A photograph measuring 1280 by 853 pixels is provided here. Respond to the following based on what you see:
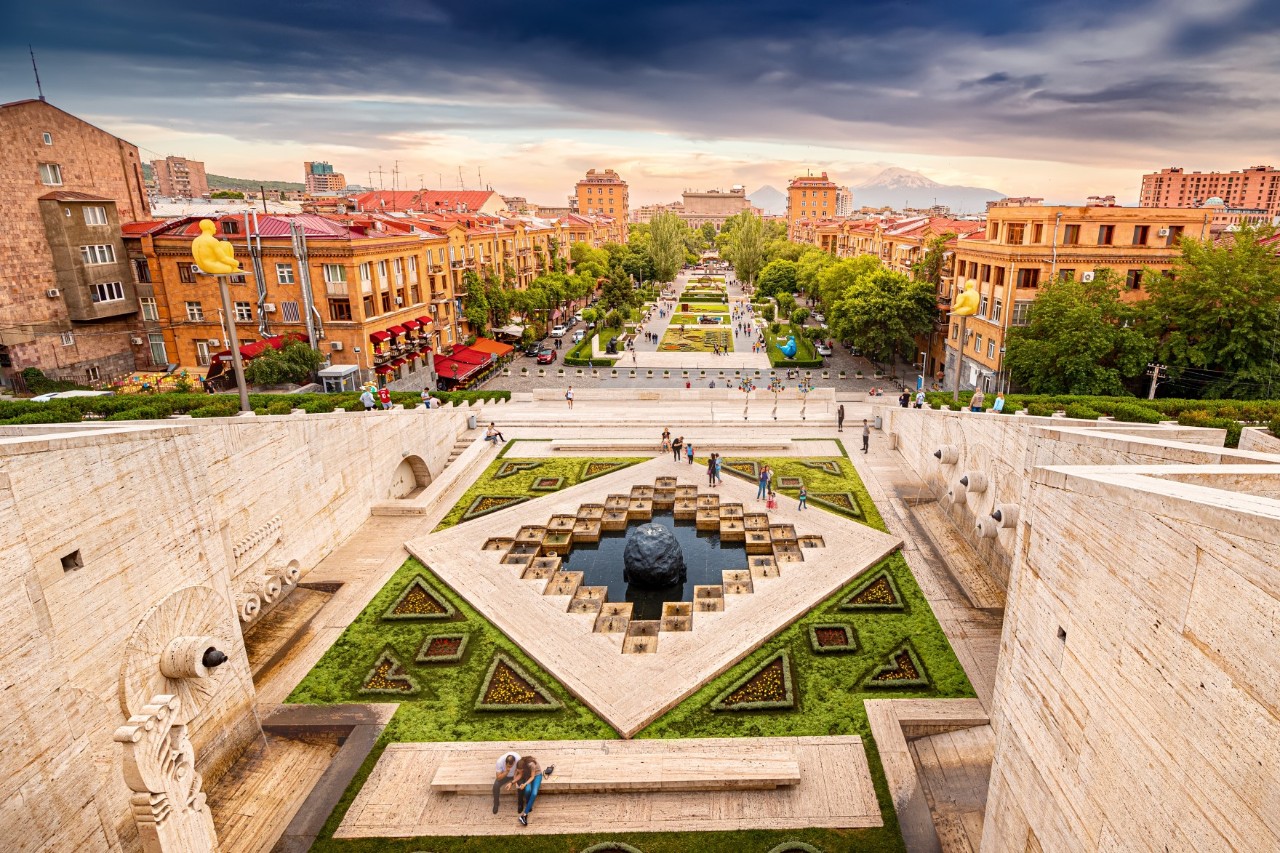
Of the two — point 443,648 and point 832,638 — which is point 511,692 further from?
point 832,638

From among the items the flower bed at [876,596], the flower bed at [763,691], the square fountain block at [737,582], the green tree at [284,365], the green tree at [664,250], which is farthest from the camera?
the green tree at [664,250]

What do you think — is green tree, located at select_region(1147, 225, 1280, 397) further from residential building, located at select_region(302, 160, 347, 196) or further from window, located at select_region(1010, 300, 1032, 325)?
residential building, located at select_region(302, 160, 347, 196)

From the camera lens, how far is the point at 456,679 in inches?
625

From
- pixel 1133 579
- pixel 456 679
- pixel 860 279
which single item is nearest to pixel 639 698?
pixel 456 679

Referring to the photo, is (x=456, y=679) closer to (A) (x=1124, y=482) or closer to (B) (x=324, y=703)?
(B) (x=324, y=703)

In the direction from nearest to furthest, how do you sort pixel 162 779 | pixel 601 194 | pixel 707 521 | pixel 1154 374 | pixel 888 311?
pixel 162 779, pixel 707 521, pixel 1154 374, pixel 888 311, pixel 601 194

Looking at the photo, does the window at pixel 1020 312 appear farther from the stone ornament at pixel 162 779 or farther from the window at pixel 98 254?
the window at pixel 98 254

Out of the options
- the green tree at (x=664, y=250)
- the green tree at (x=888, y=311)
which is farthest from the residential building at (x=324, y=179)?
the green tree at (x=888, y=311)

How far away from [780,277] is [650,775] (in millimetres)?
73447

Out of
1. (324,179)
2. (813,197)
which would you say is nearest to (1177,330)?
(813,197)

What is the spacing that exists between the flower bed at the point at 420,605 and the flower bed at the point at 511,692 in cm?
299

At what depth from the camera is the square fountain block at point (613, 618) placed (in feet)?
57.1

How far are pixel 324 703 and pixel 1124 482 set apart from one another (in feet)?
51.4

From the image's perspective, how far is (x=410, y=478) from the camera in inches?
1150
